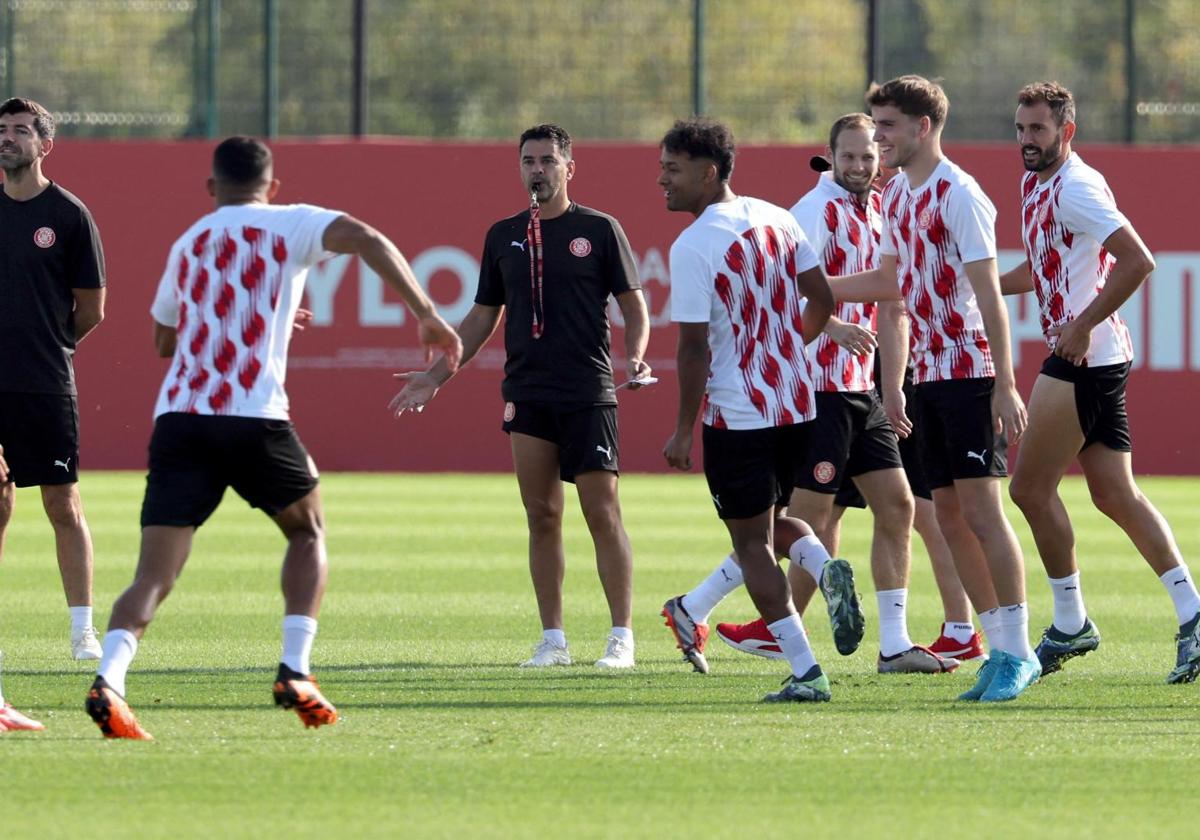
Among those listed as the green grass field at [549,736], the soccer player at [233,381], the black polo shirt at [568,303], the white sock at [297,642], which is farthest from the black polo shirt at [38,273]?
the white sock at [297,642]

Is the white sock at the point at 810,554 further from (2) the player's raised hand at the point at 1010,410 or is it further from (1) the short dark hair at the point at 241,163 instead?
(1) the short dark hair at the point at 241,163

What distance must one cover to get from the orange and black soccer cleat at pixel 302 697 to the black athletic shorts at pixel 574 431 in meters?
2.62

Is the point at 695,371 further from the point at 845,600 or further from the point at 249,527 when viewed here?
the point at 249,527

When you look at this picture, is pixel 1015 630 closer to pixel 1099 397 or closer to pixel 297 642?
pixel 1099 397

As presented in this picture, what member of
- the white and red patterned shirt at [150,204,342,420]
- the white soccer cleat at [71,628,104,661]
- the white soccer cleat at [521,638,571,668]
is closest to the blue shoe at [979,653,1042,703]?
the white soccer cleat at [521,638,571,668]

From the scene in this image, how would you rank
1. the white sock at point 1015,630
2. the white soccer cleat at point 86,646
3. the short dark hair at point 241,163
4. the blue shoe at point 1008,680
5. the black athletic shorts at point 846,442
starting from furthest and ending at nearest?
1. the white soccer cleat at point 86,646
2. the black athletic shorts at point 846,442
3. the white sock at point 1015,630
4. the blue shoe at point 1008,680
5. the short dark hair at point 241,163

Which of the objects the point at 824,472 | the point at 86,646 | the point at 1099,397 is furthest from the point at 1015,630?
the point at 86,646

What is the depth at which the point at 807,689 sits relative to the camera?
7.73m

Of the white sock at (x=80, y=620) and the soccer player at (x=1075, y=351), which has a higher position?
the soccer player at (x=1075, y=351)

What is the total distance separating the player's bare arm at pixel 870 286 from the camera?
27.9ft

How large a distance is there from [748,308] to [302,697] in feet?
7.11

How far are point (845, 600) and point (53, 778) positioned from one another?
2.93 metres

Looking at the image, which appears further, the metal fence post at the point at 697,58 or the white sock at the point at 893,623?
the metal fence post at the point at 697,58

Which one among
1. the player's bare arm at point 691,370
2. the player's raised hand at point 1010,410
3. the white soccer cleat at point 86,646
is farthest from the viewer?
the white soccer cleat at point 86,646
